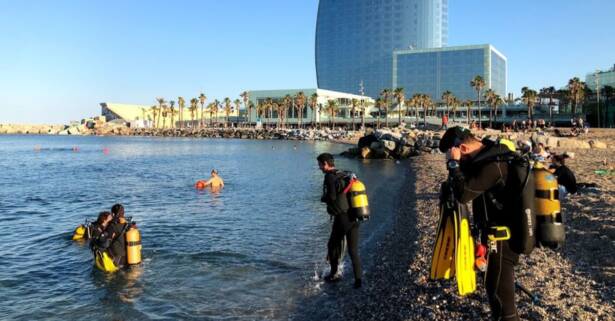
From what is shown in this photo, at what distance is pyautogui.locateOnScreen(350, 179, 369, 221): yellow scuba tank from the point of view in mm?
7684

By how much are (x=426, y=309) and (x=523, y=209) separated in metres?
2.88

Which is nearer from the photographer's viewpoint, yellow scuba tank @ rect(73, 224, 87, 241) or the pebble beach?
the pebble beach

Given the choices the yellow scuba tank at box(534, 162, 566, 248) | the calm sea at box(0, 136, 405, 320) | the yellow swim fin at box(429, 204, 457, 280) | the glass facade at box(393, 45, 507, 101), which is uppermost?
the glass facade at box(393, 45, 507, 101)

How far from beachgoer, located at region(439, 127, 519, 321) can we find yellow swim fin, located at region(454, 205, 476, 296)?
149mm

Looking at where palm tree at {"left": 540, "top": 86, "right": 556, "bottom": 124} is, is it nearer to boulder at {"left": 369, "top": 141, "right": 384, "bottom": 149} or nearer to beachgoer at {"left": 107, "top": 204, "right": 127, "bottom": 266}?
boulder at {"left": 369, "top": 141, "right": 384, "bottom": 149}

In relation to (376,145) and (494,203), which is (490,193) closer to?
(494,203)

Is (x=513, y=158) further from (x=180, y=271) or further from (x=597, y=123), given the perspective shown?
(x=597, y=123)

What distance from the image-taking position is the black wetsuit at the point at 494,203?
4625mm

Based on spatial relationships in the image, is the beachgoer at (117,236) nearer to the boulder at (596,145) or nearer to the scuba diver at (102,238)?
the scuba diver at (102,238)

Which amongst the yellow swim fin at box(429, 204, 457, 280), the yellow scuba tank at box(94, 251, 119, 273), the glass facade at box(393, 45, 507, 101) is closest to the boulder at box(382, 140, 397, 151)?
Answer: the yellow scuba tank at box(94, 251, 119, 273)

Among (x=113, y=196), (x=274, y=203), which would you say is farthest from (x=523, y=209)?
(x=113, y=196)

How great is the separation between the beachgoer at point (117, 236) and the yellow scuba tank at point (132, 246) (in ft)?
0.30

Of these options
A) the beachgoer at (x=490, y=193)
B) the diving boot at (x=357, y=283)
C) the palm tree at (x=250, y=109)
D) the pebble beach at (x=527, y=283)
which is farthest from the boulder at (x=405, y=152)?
the palm tree at (x=250, y=109)

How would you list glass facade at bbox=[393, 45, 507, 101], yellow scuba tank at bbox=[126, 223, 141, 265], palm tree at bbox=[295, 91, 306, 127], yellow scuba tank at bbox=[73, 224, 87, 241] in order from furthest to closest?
glass facade at bbox=[393, 45, 507, 101] → palm tree at bbox=[295, 91, 306, 127] → yellow scuba tank at bbox=[73, 224, 87, 241] → yellow scuba tank at bbox=[126, 223, 141, 265]
